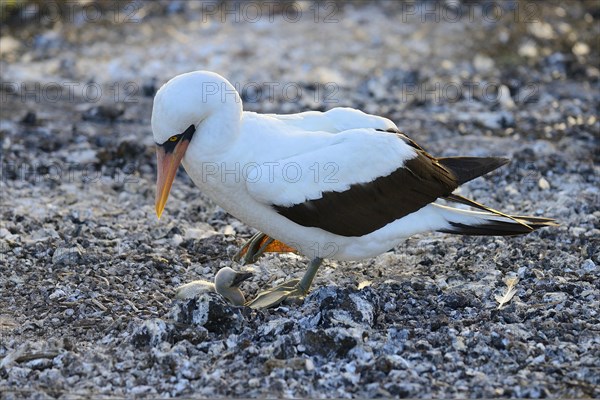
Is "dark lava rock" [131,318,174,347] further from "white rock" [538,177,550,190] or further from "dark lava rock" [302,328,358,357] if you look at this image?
"white rock" [538,177,550,190]

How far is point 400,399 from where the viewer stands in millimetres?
4566

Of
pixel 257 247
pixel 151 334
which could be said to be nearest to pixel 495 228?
pixel 257 247

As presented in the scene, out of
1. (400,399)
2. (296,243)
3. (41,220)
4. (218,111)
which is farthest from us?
(41,220)

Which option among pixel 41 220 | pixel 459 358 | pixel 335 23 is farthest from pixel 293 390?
pixel 335 23

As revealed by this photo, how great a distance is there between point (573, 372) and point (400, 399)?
3.02 ft

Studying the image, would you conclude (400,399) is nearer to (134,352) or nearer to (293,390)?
(293,390)

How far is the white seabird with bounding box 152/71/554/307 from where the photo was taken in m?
5.21

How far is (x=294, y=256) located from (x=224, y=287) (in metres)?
1.14

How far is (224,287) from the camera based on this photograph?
5.51 m

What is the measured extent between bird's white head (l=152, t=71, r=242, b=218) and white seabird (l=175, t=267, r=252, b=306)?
21.0 inches

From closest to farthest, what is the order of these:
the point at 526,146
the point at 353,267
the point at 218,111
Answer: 1. the point at 218,111
2. the point at 353,267
3. the point at 526,146

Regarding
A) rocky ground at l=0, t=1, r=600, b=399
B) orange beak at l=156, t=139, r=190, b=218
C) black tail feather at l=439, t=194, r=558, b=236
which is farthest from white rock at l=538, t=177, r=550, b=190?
orange beak at l=156, t=139, r=190, b=218

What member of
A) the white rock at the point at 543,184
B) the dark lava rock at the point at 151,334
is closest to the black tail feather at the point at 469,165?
the white rock at the point at 543,184

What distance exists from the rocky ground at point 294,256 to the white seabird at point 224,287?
0.62ft
